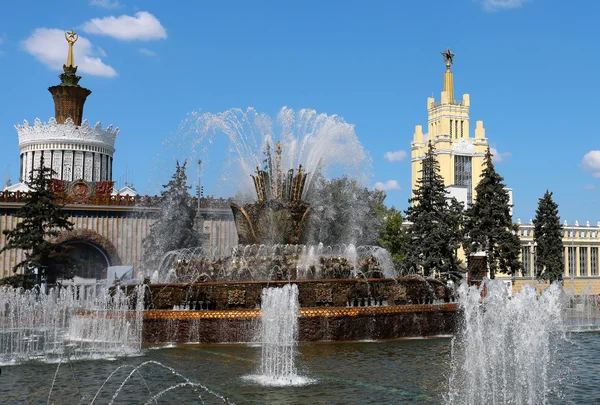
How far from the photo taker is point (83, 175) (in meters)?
47.8

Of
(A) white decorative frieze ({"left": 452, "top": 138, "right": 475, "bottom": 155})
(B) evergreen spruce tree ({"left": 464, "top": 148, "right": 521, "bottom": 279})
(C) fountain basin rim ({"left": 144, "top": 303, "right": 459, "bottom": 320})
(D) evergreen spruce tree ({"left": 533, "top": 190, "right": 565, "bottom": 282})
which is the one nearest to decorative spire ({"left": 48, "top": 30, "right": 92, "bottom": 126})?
(B) evergreen spruce tree ({"left": 464, "top": 148, "right": 521, "bottom": 279})

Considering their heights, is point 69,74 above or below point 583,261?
above

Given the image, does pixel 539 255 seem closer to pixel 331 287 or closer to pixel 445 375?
pixel 331 287

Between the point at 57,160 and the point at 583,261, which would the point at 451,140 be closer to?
the point at 583,261

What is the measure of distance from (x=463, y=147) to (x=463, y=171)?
10.1 feet

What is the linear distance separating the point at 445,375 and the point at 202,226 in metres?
33.1

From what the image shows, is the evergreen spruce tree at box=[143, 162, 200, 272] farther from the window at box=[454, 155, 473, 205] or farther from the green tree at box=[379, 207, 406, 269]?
the window at box=[454, 155, 473, 205]

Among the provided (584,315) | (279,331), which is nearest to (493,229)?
(584,315)

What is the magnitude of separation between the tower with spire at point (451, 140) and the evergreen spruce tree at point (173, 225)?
4822 centimetres

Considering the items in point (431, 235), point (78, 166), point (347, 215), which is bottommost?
point (431, 235)

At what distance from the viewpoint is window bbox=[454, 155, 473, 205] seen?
86.9 m

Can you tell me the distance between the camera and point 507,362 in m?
11.0

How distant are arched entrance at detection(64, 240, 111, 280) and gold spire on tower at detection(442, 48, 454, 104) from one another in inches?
2398

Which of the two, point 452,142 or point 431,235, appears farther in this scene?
point 452,142
